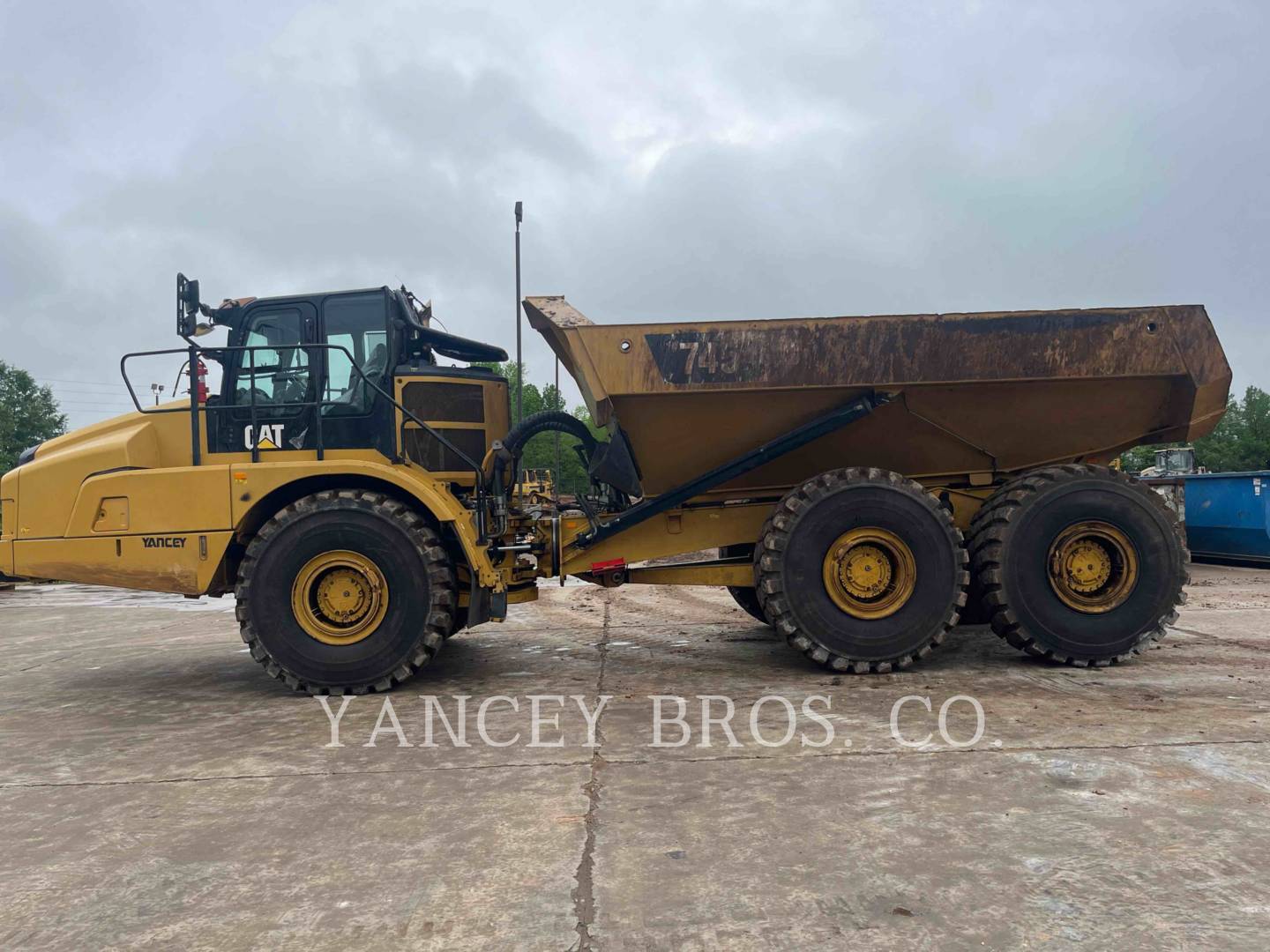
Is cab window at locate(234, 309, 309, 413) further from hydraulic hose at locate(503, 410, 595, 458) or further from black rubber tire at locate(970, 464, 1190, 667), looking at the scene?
black rubber tire at locate(970, 464, 1190, 667)

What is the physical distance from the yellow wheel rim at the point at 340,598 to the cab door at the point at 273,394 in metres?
0.95

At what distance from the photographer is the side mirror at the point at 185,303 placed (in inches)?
227

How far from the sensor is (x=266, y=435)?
19.4 ft

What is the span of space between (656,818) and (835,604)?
8.92ft

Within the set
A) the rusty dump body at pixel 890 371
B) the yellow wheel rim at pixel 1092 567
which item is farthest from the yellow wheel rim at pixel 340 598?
the yellow wheel rim at pixel 1092 567

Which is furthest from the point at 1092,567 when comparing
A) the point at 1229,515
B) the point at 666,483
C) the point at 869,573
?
the point at 1229,515

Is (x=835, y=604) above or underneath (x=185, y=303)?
underneath

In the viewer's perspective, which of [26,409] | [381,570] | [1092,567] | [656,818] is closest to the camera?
[656,818]

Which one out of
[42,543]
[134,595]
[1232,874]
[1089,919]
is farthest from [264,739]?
[134,595]

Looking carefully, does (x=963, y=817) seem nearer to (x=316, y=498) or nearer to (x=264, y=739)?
(x=264, y=739)

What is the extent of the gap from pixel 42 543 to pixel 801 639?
4.98m

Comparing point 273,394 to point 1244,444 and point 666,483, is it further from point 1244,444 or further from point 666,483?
point 1244,444

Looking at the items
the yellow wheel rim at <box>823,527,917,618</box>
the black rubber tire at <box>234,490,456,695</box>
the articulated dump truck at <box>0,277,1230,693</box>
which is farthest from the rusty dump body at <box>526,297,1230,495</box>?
the black rubber tire at <box>234,490,456,695</box>

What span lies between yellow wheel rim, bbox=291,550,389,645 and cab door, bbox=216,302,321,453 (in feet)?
3.12
